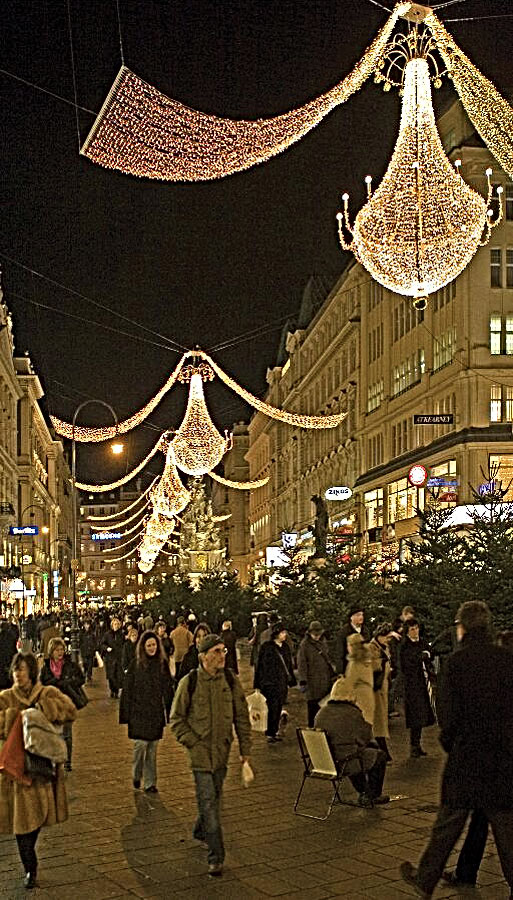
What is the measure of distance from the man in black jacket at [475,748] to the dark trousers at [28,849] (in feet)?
9.42

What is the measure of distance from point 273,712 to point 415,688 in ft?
9.87

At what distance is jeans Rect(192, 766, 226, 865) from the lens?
887 cm

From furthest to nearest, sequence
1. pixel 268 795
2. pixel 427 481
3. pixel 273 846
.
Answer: pixel 427 481 < pixel 268 795 < pixel 273 846

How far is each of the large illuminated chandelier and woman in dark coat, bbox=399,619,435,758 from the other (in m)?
6.96

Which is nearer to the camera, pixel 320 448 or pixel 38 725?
pixel 38 725

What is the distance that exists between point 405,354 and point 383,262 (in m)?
38.1

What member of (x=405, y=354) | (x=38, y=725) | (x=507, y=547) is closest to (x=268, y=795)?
(x=38, y=725)

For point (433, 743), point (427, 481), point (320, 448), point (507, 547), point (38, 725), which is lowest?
point (433, 743)

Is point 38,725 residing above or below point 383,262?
below

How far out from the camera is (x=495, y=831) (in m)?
7.35

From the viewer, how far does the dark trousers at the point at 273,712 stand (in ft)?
57.4

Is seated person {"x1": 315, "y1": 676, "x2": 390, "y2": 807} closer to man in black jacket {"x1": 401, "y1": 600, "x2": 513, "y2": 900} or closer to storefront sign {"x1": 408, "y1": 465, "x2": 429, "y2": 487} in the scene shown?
man in black jacket {"x1": 401, "y1": 600, "x2": 513, "y2": 900}

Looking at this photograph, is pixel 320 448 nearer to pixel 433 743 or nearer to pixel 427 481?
pixel 427 481

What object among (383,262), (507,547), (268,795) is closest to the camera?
(268,795)
